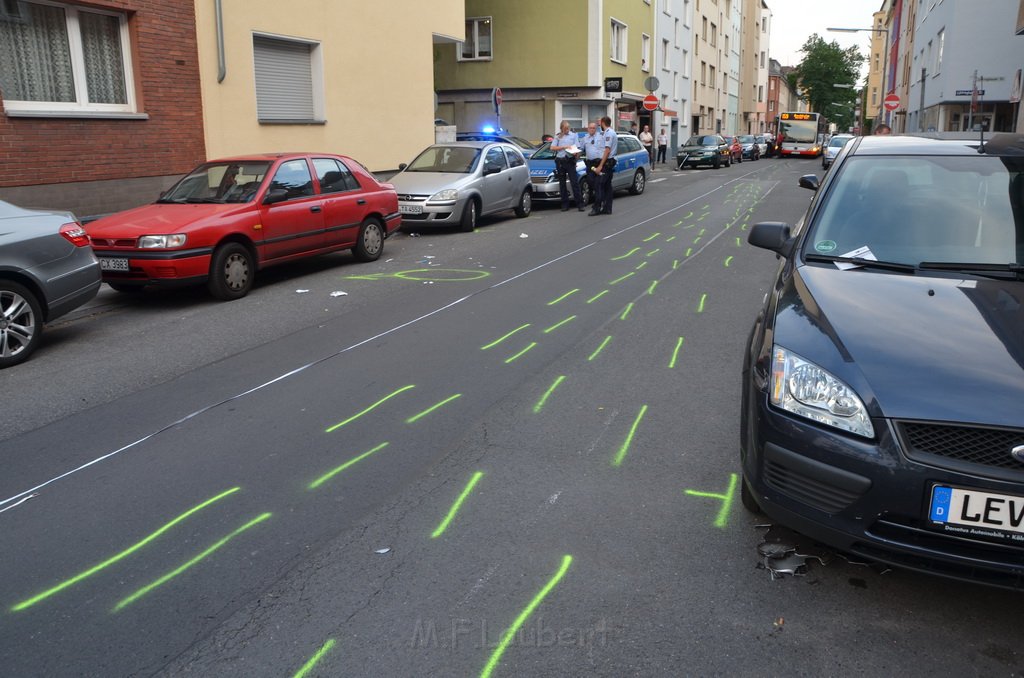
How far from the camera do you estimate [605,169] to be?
16.8m

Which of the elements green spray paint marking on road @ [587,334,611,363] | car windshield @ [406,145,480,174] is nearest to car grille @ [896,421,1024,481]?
green spray paint marking on road @ [587,334,611,363]

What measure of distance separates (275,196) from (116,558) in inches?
274

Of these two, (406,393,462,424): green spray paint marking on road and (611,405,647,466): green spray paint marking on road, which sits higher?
(406,393,462,424): green spray paint marking on road

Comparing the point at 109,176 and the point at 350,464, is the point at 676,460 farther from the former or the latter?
the point at 109,176

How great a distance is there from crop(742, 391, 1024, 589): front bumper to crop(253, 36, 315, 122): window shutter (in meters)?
14.8

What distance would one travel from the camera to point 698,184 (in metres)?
26.9

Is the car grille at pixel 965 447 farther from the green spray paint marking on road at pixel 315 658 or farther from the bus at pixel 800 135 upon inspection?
the bus at pixel 800 135

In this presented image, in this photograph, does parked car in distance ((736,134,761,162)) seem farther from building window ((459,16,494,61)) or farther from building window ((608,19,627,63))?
building window ((459,16,494,61))

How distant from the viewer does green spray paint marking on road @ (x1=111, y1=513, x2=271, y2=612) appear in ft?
10.6

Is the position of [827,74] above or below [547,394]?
above

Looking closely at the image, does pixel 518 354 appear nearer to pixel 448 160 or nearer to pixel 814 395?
pixel 814 395

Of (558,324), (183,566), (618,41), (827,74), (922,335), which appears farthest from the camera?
(827,74)

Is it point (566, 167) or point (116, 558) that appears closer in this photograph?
point (116, 558)

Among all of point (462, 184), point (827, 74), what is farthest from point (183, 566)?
point (827, 74)
